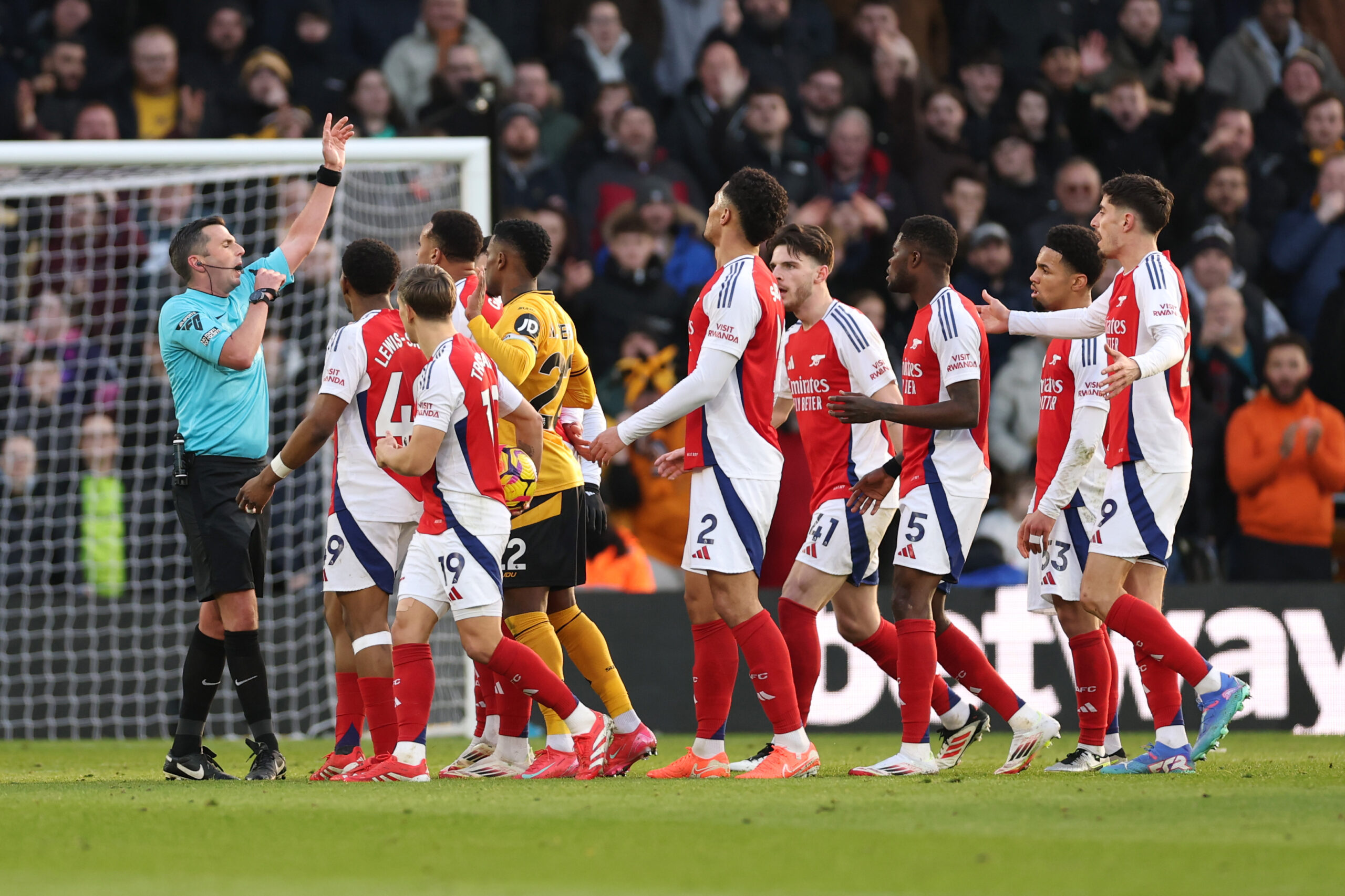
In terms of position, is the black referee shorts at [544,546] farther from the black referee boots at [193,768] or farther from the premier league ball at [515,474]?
the black referee boots at [193,768]

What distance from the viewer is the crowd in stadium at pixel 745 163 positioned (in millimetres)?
10859

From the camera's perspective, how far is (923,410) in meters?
6.43

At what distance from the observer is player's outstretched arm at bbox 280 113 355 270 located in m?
7.13

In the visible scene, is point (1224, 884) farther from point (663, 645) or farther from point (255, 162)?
point (255, 162)

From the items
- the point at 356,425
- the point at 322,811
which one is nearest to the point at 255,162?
the point at 356,425

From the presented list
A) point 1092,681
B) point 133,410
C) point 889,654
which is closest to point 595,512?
point 889,654

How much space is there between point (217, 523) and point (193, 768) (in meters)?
1.02

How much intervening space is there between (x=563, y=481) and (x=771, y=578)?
2.27m

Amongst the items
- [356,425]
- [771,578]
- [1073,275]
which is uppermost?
[1073,275]

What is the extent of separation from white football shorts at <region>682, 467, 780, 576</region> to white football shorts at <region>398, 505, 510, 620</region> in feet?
2.37

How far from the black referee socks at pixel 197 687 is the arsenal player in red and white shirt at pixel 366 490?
554 millimetres

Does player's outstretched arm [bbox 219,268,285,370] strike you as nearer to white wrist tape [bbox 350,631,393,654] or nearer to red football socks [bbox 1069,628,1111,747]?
white wrist tape [bbox 350,631,393,654]

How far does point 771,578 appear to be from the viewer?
8.84m

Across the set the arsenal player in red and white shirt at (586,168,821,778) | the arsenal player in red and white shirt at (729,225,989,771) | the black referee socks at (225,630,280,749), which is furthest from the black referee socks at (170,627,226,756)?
the arsenal player in red and white shirt at (729,225,989,771)
